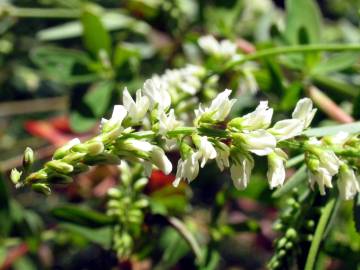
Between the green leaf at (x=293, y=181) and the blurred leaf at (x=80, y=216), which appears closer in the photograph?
the green leaf at (x=293, y=181)

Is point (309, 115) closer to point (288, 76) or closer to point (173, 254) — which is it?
point (173, 254)

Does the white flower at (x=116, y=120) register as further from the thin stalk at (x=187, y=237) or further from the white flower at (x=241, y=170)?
the thin stalk at (x=187, y=237)

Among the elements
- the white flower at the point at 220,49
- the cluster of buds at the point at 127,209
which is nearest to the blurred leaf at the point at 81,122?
the cluster of buds at the point at 127,209

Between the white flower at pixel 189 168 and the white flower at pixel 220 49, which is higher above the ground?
the white flower at pixel 189 168

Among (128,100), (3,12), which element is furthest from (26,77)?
(128,100)

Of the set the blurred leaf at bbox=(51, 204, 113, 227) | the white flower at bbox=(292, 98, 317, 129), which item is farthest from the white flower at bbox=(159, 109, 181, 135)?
the blurred leaf at bbox=(51, 204, 113, 227)

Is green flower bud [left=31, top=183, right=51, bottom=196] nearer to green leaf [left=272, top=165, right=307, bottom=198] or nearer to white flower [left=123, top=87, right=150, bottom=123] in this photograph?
white flower [left=123, top=87, right=150, bottom=123]
